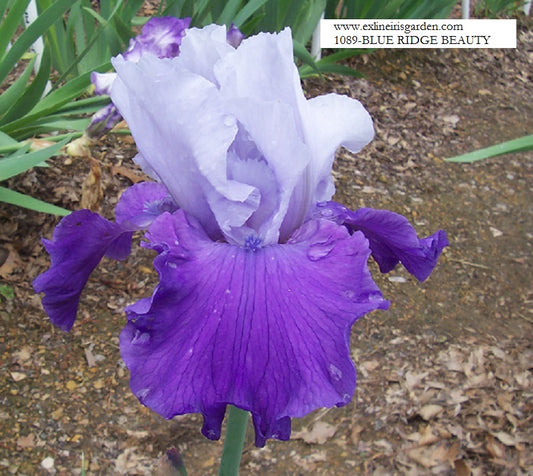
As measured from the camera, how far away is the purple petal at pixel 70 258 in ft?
1.94

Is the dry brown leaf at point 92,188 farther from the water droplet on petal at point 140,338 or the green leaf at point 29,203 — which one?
the water droplet on petal at point 140,338

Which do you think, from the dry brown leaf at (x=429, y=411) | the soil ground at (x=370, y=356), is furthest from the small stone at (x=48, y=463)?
the dry brown leaf at (x=429, y=411)

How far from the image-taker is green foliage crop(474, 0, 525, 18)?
3520mm

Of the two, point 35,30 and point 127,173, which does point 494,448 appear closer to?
point 127,173

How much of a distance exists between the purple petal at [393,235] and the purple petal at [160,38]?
0.84m

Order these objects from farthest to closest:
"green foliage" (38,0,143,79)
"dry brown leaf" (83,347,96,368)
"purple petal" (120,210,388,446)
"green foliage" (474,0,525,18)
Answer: "green foliage" (474,0,525,18) → "green foliage" (38,0,143,79) → "dry brown leaf" (83,347,96,368) → "purple petal" (120,210,388,446)

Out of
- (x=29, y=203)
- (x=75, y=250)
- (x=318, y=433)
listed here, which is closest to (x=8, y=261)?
(x=29, y=203)

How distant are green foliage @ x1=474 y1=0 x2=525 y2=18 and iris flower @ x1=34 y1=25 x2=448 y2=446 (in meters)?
3.34

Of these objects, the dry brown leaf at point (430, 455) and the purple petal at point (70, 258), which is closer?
the purple petal at point (70, 258)

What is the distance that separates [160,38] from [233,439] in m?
0.96

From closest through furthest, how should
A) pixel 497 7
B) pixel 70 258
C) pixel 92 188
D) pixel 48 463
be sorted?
pixel 70 258 → pixel 48 463 → pixel 92 188 → pixel 497 7

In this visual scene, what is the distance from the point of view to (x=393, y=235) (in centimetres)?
61

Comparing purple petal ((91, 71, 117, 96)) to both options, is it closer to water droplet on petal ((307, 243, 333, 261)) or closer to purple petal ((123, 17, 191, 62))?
purple petal ((123, 17, 191, 62))

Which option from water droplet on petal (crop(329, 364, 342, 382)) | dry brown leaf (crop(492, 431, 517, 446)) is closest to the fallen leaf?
dry brown leaf (crop(492, 431, 517, 446))
